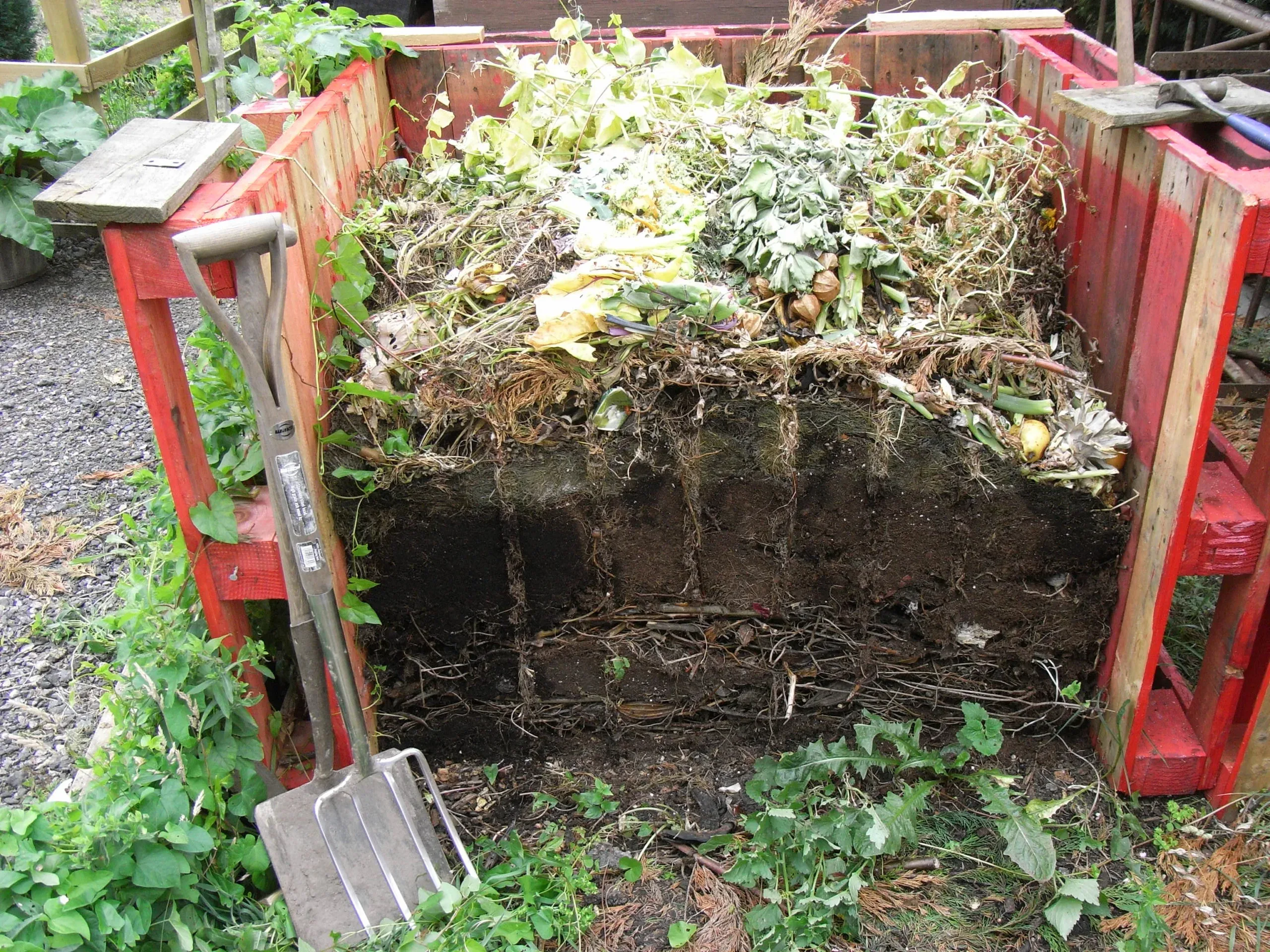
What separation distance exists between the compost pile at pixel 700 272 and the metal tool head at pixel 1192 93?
1.86 feet

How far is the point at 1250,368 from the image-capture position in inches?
189

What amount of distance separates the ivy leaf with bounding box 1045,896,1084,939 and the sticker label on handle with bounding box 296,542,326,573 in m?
1.96

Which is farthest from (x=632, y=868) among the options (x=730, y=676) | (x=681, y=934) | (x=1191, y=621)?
(x=1191, y=621)

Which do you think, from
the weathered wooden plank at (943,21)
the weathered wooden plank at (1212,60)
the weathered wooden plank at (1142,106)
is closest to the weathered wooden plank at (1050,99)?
the weathered wooden plank at (1142,106)

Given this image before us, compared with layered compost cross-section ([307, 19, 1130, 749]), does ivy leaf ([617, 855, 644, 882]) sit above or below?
below

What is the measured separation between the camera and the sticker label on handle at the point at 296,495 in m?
2.19

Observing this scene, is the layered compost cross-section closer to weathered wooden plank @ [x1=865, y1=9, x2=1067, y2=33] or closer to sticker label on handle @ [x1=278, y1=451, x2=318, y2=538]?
sticker label on handle @ [x1=278, y1=451, x2=318, y2=538]

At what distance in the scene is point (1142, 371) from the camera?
105 inches

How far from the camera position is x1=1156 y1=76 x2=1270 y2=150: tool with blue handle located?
8.32 ft

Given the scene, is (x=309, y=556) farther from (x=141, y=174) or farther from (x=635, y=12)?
(x=635, y=12)

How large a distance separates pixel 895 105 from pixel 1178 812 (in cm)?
271

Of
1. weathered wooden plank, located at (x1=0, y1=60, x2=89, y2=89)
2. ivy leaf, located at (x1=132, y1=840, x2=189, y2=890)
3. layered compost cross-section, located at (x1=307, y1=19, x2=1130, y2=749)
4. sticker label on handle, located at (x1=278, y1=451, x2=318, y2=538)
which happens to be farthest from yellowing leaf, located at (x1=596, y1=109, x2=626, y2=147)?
weathered wooden plank, located at (x1=0, y1=60, x2=89, y2=89)

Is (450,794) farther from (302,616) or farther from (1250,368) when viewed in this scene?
(1250,368)

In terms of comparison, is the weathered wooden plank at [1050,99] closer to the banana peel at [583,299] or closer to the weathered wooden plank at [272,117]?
the banana peel at [583,299]
